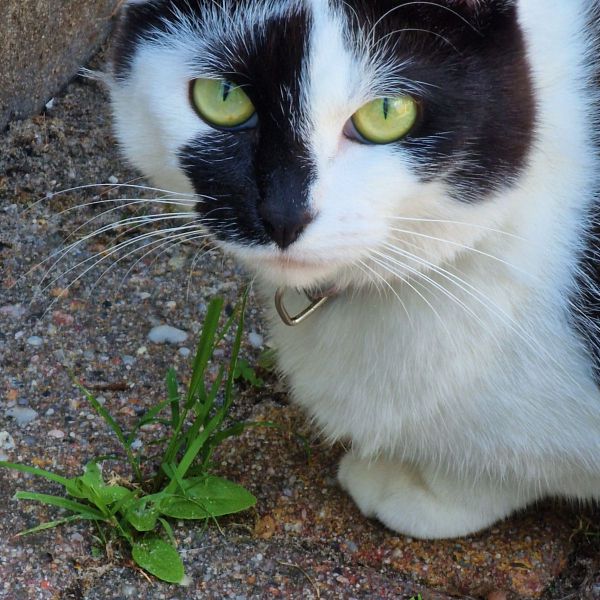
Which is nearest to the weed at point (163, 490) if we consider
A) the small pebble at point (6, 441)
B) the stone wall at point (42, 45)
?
the small pebble at point (6, 441)

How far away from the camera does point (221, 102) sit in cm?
117

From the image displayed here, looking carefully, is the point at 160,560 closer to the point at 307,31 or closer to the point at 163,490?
the point at 163,490

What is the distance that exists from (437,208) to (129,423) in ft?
2.67

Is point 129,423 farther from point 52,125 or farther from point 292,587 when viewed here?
point 52,125

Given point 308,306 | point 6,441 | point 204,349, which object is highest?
point 308,306

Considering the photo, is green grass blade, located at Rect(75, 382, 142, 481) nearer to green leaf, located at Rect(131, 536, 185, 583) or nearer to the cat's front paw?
green leaf, located at Rect(131, 536, 185, 583)

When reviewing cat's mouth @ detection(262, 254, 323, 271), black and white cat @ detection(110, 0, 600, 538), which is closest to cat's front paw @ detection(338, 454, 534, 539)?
black and white cat @ detection(110, 0, 600, 538)

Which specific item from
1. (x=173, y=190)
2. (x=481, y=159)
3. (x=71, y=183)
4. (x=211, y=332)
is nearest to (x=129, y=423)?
(x=211, y=332)

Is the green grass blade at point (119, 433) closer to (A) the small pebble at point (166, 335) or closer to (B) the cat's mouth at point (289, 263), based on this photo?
(A) the small pebble at point (166, 335)

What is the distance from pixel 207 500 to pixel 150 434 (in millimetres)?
Answer: 219

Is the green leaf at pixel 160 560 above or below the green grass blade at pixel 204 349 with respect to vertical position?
below

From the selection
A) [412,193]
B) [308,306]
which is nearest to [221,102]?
[412,193]

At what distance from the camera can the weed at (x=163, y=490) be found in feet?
4.87

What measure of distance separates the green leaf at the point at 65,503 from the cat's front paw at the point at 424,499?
0.46 meters
